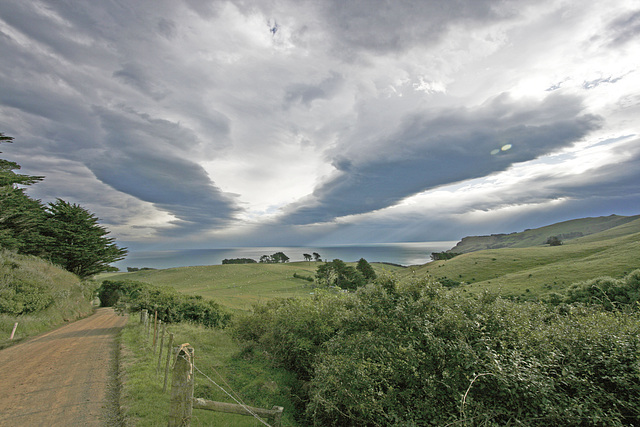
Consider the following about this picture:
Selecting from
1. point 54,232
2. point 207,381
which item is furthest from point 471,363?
point 54,232

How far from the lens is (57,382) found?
35.3 feet

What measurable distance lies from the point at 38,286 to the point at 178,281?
76.8 m

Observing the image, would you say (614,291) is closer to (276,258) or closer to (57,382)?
(57,382)

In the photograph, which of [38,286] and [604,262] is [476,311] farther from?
[604,262]

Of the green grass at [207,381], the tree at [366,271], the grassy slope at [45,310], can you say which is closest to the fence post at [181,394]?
the green grass at [207,381]

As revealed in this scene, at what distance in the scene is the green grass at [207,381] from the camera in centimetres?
926

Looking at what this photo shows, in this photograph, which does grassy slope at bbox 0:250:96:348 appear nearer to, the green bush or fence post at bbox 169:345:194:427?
fence post at bbox 169:345:194:427

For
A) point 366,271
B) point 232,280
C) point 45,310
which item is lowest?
point 366,271

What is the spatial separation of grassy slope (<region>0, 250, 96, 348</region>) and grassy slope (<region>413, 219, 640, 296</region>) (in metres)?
34.5

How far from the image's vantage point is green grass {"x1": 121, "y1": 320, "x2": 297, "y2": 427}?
926 cm

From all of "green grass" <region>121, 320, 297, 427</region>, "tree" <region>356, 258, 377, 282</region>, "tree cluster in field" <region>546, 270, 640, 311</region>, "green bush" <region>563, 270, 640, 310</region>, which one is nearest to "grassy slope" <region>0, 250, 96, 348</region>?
"green grass" <region>121, 320, 297, 427</region>

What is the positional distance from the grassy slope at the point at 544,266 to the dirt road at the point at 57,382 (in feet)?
89.4

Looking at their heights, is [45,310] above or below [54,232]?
below

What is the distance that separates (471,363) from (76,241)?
57978 mm
